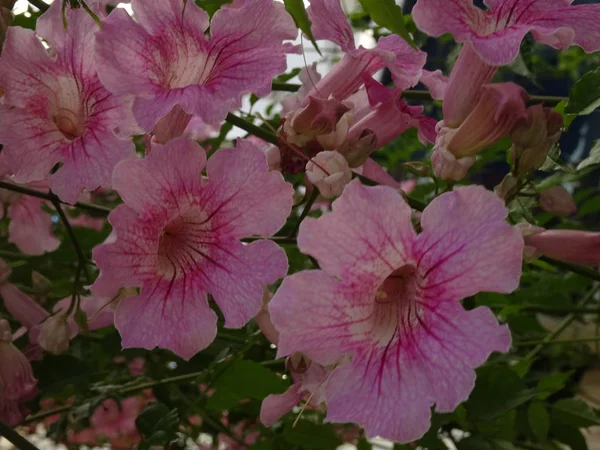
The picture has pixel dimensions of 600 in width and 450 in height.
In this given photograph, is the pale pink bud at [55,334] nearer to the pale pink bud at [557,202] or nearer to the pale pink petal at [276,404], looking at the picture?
the pale pink petal at [276,404]

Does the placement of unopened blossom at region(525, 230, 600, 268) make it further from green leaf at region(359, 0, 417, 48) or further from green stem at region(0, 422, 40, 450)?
green stem at region(0, 422, 40, 450)

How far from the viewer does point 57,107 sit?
1.77ft

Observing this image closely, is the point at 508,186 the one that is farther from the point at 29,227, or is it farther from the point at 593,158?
the point at 29,227

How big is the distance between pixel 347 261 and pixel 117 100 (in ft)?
0.67

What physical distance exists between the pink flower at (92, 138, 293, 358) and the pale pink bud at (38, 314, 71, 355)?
0.17 meters

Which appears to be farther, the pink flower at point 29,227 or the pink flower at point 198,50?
Answer: the pink flower at point 29,227

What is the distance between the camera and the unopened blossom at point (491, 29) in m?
0.44

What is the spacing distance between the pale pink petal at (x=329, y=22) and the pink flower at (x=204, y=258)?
12 cm

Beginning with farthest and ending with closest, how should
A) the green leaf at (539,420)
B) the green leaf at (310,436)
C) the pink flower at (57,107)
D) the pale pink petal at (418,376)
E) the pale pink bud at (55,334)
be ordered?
the green leaf at (539,420)
the green leaf at (310,436)
the pale pink bud at (55,334)
the pink flower at (57,107)
the pale pink petal at (418,376)

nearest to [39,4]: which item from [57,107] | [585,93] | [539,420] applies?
[57,107]

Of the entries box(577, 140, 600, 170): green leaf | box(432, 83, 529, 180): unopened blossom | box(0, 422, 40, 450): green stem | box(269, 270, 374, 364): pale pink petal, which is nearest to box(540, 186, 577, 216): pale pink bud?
box(577, 140, 600, 170): green leaf

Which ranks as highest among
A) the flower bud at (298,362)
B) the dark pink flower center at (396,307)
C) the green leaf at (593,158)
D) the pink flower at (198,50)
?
the pink flower at (198,50)

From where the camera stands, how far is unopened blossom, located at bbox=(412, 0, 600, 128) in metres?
0.44

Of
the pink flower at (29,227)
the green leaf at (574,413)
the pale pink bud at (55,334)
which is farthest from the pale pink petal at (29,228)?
the green leaf at (574,413)
